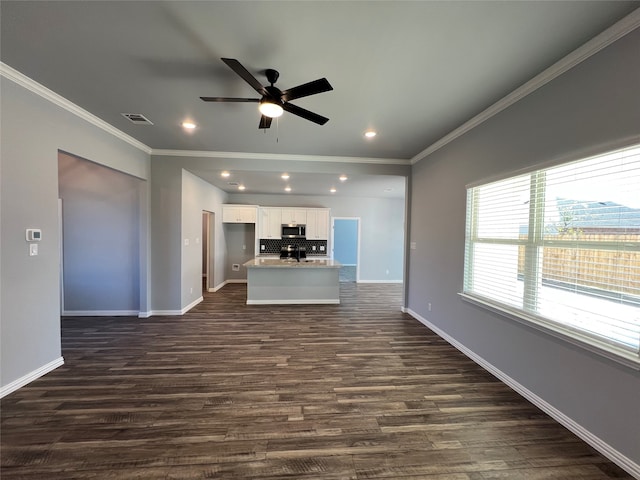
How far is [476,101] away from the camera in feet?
8.57

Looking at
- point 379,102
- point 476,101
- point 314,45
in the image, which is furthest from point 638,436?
point 314,45

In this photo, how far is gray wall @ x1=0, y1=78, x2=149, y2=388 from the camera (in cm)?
222

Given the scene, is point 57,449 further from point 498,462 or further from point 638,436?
point 638,436

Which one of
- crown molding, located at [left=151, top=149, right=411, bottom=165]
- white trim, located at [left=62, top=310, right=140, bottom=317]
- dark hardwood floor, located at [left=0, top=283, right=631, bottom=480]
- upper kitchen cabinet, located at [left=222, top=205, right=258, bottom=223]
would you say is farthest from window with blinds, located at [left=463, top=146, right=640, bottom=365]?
upper kitchen cabinet, located at [left=222, top=205, right=258, bottom=223]

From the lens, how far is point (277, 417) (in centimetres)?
202

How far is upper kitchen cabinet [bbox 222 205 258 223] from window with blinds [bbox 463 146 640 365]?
5867mm

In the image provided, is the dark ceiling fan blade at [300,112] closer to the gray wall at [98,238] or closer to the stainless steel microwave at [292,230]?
the gray wall at [98,238]

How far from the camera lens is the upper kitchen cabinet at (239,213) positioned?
7.18 meters

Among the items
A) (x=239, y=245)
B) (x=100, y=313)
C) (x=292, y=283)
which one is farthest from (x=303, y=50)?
(x=239, y=245)

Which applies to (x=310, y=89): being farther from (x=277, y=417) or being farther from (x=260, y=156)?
(x=260, y=156)

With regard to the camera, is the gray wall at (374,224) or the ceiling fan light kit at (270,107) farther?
the gray wall at (374,224)

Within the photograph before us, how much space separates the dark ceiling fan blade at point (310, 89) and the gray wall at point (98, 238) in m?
3.63

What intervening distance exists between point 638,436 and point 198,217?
19.6 ft

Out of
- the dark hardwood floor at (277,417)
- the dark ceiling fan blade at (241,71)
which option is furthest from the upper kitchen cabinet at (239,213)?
the dark ceiling fan blade at (241,71)
